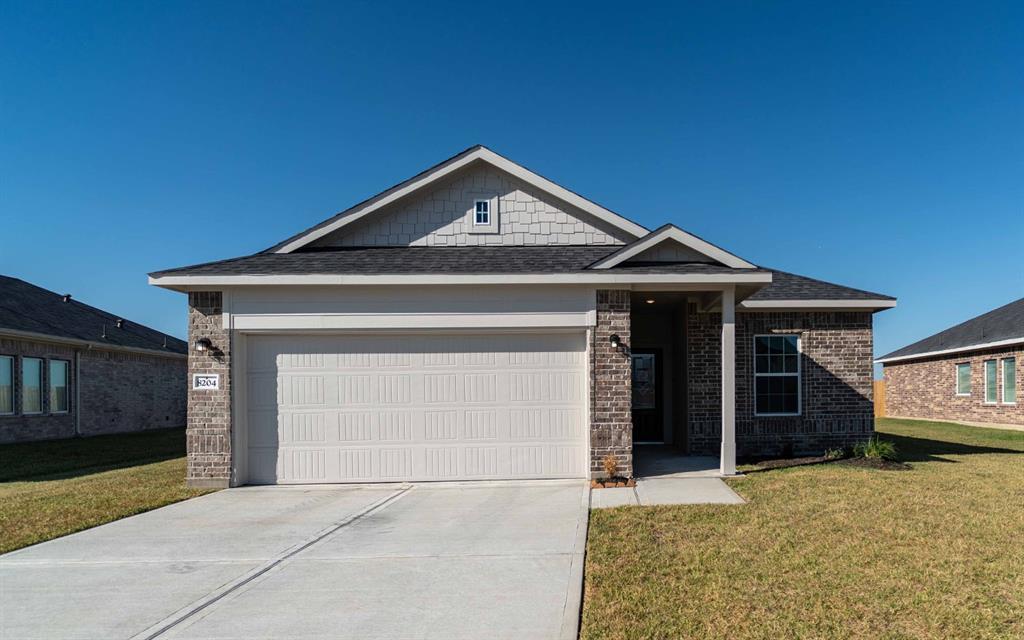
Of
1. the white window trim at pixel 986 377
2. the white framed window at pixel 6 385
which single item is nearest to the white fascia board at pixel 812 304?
the white window trim at pixel 986 377

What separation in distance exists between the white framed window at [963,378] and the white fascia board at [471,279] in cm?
1825

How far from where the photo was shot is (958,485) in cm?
955

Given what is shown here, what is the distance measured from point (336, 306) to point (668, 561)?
6.37 meters

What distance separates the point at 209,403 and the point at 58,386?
12.5m

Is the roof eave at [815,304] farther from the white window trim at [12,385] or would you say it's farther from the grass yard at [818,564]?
the white window trim at [12,385]

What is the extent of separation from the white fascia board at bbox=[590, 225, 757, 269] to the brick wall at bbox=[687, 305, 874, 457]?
2915 mm

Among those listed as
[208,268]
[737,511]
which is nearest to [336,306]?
[208,268]

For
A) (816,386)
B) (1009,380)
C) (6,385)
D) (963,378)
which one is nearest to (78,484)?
(6,385)

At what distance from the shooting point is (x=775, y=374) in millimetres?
13094

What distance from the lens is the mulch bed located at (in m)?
9.84

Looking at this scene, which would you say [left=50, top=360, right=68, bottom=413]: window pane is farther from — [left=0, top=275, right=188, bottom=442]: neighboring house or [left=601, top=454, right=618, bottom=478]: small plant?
[left=601, top=454, right=618, bottom=478]: small plant

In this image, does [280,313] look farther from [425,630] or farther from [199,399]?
[425,630]

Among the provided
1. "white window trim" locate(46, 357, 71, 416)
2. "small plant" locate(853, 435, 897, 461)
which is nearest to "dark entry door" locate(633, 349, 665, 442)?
"small plant" locate(853, 435, 897, 461)

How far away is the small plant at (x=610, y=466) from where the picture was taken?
32.6ft
